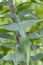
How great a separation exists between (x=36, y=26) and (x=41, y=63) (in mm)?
94

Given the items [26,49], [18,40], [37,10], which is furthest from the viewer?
[37,10]

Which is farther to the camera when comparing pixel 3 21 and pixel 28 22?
pixel 3 21

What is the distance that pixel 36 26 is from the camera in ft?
1.49

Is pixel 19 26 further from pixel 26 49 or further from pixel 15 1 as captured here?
pixel 15 1

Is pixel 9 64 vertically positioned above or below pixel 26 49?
below

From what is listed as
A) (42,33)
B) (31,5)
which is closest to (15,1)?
(31,5)

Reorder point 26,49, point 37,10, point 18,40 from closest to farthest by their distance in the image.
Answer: point 26,49 < point 18,40 < point 37,10

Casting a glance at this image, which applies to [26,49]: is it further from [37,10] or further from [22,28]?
[37,10]

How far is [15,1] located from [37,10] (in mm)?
65

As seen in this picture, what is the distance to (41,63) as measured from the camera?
432 mm

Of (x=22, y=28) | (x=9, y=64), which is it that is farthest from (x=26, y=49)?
(x=9, y=64)

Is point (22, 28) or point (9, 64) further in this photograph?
point (9, 64)

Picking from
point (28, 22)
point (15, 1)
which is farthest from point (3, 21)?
point (28, 22)

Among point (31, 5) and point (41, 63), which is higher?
point (31, 5)
